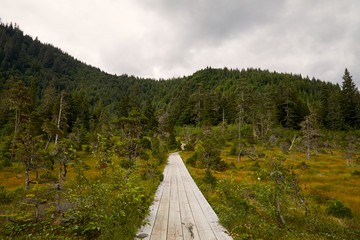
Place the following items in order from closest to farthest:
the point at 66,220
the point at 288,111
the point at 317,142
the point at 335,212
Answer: the point at 66,220
the point at 335,212
the point at 317,142
the point at 288,111

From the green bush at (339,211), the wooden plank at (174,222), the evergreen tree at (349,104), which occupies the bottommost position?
the green bush at (339,211)

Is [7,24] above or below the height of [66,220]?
above

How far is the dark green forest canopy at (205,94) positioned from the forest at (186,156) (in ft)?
2.27

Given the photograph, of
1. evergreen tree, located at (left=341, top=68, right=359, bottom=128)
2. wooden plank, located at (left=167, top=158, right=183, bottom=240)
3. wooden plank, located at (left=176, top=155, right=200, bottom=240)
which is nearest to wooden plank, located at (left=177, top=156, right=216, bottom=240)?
wooden plank, located at (left=176, top=155, right=200, bottom=240)

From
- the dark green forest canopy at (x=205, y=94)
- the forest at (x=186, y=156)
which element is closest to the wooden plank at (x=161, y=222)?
the forest at (x=186, y=156)

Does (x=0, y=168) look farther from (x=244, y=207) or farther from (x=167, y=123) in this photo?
(x=167, y=123)

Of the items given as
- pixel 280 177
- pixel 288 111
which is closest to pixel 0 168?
pixel 280 177

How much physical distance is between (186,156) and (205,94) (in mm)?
41838

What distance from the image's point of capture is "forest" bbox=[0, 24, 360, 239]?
4.15 metres

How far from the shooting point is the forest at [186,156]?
4.15 meters

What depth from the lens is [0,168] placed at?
64.6ft

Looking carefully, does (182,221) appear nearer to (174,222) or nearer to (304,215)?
(174,222)

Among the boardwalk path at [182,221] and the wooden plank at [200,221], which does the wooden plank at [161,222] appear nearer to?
the boardwalk path at [182,221]

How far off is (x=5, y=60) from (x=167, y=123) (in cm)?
15063
